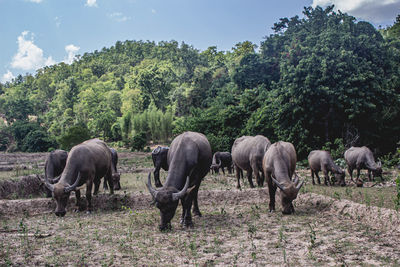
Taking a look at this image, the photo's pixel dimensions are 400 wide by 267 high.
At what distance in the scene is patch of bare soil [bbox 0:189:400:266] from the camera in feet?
17.5

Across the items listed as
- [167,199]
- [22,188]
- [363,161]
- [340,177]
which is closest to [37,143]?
[22,188]

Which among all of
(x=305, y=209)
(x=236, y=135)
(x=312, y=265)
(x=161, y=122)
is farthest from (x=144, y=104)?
(x=312, y=265)

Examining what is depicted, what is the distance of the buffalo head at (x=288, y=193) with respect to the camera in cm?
809

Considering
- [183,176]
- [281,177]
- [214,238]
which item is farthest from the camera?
[281,177]

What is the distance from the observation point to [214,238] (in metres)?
6.25

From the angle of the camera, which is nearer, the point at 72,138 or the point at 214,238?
the point at 214,238

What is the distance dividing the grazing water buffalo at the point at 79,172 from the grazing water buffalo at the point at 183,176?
297cm

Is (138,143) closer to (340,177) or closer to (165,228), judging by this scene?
(340,177)

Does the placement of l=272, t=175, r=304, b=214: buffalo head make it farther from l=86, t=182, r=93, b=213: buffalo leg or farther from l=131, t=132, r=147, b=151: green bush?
l=131, t=132, r=147, b=151: green bush

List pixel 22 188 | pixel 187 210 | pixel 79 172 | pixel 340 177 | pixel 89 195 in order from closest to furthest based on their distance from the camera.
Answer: pixel 187 210
pixel 79 172
pixel 89 195
pixel 22 188
pixel 340 177

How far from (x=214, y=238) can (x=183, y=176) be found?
1534 mm

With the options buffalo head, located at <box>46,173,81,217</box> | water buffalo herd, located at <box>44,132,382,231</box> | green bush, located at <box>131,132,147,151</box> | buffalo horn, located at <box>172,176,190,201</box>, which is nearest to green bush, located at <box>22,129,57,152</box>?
green bush, located at <box>131,132,147,151</box>

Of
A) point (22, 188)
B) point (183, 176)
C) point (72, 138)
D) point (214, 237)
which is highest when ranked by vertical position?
point (72, 138)

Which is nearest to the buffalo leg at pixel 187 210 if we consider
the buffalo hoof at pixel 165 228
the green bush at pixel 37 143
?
the buffalo hoof at pixel 165 228
